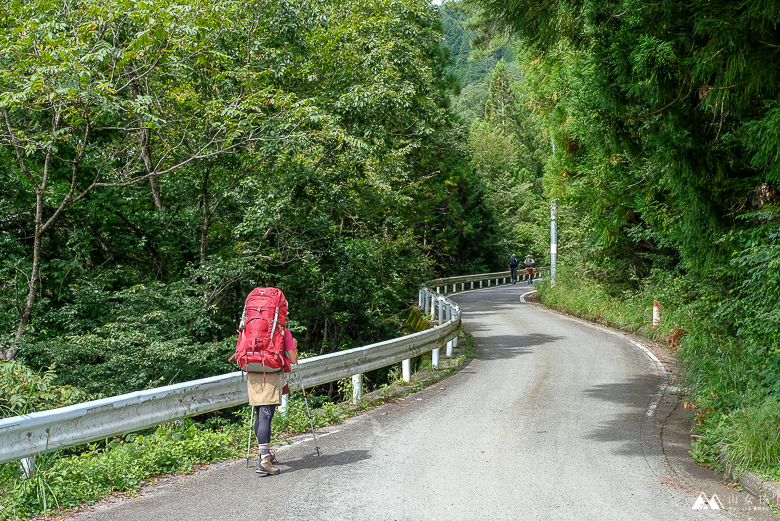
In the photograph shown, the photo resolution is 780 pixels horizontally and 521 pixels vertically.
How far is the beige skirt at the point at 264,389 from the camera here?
628cm

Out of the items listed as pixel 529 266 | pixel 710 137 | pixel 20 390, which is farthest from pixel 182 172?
pixel 529 266

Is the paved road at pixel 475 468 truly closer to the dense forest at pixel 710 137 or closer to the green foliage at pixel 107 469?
the green foliage at pixel 107 469

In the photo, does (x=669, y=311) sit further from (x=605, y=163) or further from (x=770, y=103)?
(x=770, y=103)

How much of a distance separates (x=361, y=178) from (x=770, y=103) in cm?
1156

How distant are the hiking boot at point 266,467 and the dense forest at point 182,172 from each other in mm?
3808

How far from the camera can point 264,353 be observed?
623cm

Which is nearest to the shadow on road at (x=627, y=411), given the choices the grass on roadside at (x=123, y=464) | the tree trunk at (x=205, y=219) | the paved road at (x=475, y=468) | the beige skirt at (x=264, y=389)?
the paved road at (x=475, y=468)

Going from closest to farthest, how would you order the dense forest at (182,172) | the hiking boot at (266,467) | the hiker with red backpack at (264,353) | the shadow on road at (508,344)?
the hiking boot at (266,467) < the hiker with red backpack at (264,353) < the dense forest at (182,172) < the shadow on road at (508,344)

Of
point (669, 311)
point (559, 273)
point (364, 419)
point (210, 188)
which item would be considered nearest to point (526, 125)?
point (559, 273)

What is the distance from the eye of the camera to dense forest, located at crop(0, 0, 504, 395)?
35.3 ft

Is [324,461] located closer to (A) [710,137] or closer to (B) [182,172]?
(A) [710,137]

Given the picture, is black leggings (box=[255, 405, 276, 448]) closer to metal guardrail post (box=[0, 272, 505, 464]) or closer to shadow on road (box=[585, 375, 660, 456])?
metal guardrail post (box=[0, 272, 505, 464])

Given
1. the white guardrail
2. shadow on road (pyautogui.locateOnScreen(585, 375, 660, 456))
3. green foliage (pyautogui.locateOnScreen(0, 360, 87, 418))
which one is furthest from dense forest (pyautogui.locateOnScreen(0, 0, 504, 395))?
shadow on road (pyautogui.locateOnScreen(585, 375, 660, 456))

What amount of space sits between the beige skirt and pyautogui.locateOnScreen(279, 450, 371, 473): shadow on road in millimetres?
679
